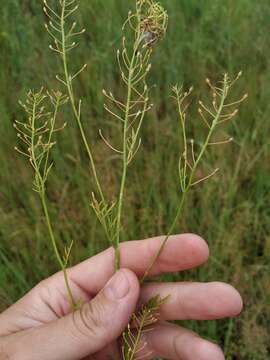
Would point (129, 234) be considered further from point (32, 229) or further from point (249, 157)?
point (249, 157)

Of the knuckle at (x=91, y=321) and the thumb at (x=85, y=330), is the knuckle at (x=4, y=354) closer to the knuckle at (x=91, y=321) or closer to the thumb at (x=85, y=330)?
the thumb at (x=85, y=330)

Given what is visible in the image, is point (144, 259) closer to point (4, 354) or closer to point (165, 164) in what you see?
point (4, 354)

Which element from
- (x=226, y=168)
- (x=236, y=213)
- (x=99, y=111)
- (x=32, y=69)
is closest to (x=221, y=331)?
(x=236, y=213)

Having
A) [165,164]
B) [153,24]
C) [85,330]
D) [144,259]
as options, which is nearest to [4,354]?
[85,330]

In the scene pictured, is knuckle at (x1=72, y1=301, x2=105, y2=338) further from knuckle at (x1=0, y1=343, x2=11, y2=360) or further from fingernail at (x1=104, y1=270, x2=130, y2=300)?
knuckle at (x1=0, y1=343, x2=11, y2=360)

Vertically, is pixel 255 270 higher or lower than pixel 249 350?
higher

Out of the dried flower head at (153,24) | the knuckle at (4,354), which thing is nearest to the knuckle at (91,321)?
the knuckle at (4,354)
